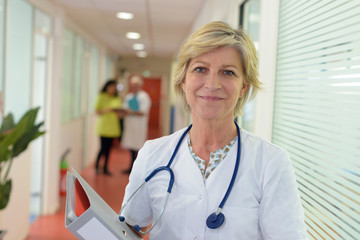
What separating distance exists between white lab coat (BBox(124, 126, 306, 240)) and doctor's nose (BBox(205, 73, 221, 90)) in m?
0.20

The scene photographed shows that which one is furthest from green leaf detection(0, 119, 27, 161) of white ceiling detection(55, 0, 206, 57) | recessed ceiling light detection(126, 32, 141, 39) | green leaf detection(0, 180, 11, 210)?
recessed ceiling light detection(126, 32, 141, 39)

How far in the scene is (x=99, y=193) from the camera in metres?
5.76

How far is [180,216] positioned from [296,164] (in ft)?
2.08

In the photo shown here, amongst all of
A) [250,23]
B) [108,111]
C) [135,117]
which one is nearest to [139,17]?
[108,111]

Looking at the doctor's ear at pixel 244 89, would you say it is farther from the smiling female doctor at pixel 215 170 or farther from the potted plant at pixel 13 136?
the potted plant at pixel 13 136

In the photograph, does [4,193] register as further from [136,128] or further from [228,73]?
[136,128]

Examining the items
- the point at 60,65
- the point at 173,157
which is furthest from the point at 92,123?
the point at 173,157

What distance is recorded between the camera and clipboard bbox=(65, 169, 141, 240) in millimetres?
1057

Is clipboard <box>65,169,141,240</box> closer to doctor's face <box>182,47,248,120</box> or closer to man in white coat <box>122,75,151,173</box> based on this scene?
doctor's face <box>182,47,248,120</box>

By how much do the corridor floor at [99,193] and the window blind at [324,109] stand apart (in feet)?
10.1

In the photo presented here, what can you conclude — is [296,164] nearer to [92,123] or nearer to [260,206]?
[260,206]

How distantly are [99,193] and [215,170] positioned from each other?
4.75 metres

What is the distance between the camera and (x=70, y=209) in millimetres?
1104

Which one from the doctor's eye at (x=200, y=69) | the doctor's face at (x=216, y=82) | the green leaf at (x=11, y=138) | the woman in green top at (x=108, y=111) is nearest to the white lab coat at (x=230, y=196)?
the doctor's face at (x=216, y=82)
